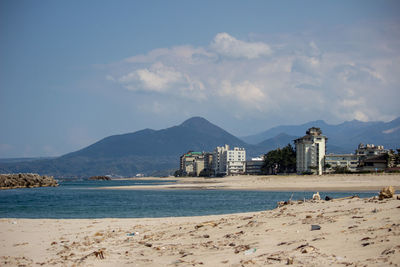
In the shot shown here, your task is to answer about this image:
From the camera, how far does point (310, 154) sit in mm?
137375

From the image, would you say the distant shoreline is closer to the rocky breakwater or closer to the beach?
the rocky breakwater

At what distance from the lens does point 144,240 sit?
16.1m

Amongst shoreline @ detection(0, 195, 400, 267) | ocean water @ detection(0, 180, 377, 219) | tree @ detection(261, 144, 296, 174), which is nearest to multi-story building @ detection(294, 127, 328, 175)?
tree @ detection(261, 144, 296, 174)

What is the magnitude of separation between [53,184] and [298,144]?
74324 mm

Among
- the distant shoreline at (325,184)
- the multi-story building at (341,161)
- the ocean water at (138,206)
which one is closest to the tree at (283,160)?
the multi-story building at (341,161)

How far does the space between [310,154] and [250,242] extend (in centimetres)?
12862

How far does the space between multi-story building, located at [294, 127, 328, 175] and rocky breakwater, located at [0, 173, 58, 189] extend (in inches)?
2876

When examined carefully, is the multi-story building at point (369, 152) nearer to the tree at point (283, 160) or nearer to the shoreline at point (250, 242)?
the tree at point (283, 160)

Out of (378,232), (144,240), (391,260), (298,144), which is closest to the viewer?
(391,260)

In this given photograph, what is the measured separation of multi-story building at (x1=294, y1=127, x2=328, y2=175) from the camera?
135m

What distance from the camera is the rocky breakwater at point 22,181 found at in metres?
94.8

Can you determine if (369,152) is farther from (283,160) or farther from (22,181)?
(22,181)

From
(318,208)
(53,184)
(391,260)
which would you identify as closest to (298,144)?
(53,184)

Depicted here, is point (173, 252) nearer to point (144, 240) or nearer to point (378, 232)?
point (144, 240)
